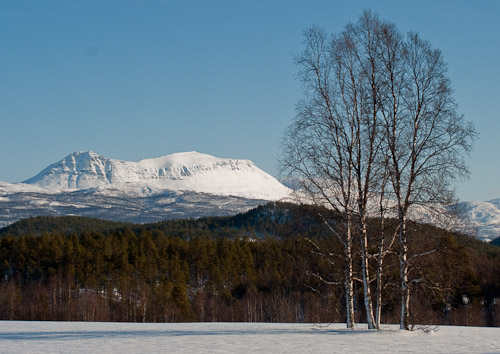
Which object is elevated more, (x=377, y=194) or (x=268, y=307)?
(x=377, y=194)

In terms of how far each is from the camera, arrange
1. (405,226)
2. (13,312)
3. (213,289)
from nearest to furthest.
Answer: (405,226) < (13,312) < (213,289)

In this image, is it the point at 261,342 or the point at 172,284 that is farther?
the point at 172,284

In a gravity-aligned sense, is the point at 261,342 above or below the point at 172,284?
above

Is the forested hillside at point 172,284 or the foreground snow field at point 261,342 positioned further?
the forested hillside at point 172,284

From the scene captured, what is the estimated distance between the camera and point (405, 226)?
77.8 feet

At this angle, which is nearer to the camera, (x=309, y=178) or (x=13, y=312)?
(x=309, y=178)

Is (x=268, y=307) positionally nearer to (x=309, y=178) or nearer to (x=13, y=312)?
(x=13, y=312)

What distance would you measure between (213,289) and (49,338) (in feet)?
207

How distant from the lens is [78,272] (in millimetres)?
84625

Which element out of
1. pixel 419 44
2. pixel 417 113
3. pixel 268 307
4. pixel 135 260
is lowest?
pixel 268 307

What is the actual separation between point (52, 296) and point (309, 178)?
65.5m

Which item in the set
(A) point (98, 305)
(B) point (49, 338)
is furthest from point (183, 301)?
(B) point (49, 338)

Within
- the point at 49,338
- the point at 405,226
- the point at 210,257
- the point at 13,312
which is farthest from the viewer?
the point at 210,257

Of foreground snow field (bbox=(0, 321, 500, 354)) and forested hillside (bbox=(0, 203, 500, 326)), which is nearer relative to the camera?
foreground snow field (bbox=(0, 321, 500, 354))
